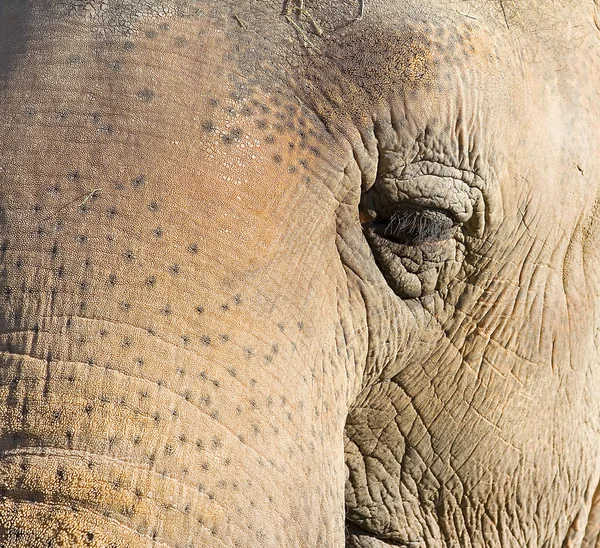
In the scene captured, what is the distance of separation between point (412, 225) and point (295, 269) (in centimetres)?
46

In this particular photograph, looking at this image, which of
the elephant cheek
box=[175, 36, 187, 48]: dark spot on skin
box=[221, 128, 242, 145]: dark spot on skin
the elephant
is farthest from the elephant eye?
box=[175, 36, 187, 48]: dark spot on skin

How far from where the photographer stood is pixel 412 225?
2.80 metres

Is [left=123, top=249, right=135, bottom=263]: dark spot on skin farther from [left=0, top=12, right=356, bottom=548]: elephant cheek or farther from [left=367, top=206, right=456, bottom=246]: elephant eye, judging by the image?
[left=367, top=206, right=456, bottom=246]: elephant eye

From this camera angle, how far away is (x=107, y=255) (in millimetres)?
2238

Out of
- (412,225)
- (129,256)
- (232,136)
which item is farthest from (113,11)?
(412,225)

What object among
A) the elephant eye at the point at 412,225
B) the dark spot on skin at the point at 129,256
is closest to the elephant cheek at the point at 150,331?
the dark spot on skin at the point at 129,256

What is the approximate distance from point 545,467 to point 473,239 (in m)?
0.87

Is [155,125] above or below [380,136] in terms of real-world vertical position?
below

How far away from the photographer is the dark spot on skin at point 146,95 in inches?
95.2

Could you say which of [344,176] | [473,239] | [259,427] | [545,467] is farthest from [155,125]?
[545,467]

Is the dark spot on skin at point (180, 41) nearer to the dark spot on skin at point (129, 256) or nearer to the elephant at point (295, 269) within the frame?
the elephant at point (295, 269)

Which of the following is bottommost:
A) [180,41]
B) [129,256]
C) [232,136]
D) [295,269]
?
[129,256]

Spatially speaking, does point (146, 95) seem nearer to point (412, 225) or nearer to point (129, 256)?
point (129, 256)

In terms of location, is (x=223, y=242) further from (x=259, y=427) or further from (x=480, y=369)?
(x=480, y=369)
